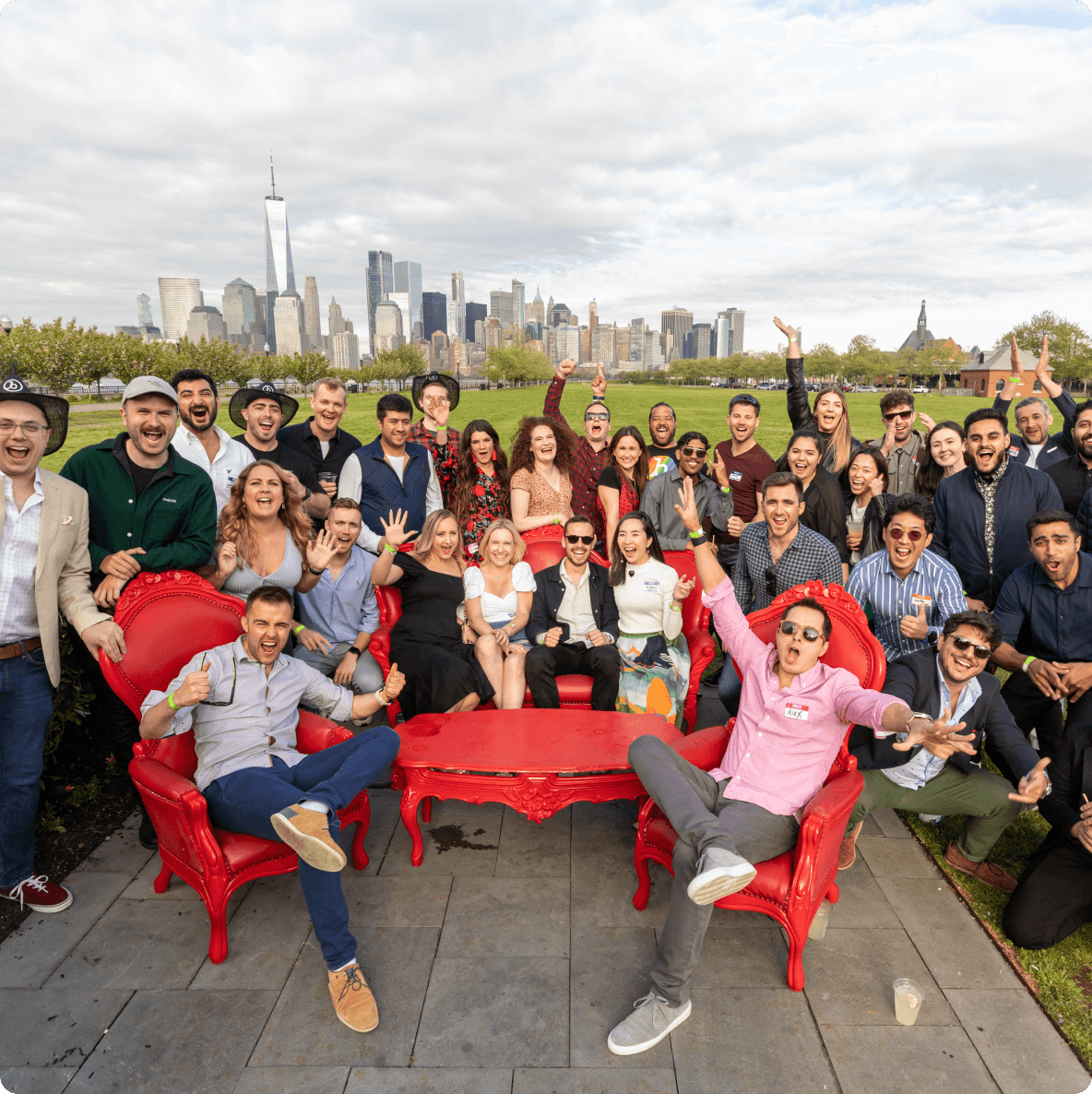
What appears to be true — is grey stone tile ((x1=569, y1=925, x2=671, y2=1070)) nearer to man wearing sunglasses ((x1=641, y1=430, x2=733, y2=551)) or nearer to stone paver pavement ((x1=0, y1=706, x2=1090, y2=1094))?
stone paver pavement ((x1=0, y1=706, x2=1090, y2=1094))

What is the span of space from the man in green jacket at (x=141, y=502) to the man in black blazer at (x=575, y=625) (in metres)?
2.29

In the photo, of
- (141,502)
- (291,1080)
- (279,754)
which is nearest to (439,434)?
(141,502)

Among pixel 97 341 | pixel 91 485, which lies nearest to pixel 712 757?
pixel 91 485

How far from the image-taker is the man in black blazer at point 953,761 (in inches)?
137

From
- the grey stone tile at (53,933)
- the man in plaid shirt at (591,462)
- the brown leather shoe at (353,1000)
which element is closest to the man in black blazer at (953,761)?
the brown leather shoe at (353,1000)

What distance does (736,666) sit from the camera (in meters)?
3.78

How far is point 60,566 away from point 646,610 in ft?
11.8

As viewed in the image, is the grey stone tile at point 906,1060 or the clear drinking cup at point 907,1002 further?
the clear drinking cup at point 907,1002

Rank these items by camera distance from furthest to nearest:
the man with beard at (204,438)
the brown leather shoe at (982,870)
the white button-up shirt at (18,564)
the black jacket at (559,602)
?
the black jacket at (559,602), the man with beard at (204,438), the brown leather shoe at (982,870), the white button-up shirt at (18,564)

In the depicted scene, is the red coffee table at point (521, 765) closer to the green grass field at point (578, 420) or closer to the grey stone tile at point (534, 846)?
the grey stone tile at point (534, 846)

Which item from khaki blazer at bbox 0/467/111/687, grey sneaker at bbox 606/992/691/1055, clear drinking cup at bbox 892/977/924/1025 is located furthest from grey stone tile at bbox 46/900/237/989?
clear drinking cup at bbox 892/977/924/1025

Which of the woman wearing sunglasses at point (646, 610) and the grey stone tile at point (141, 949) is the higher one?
the woman wearing sunglasses at point (646, 610)

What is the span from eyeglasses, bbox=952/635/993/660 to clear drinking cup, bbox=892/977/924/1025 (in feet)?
5.14

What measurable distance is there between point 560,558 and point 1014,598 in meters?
3.15
